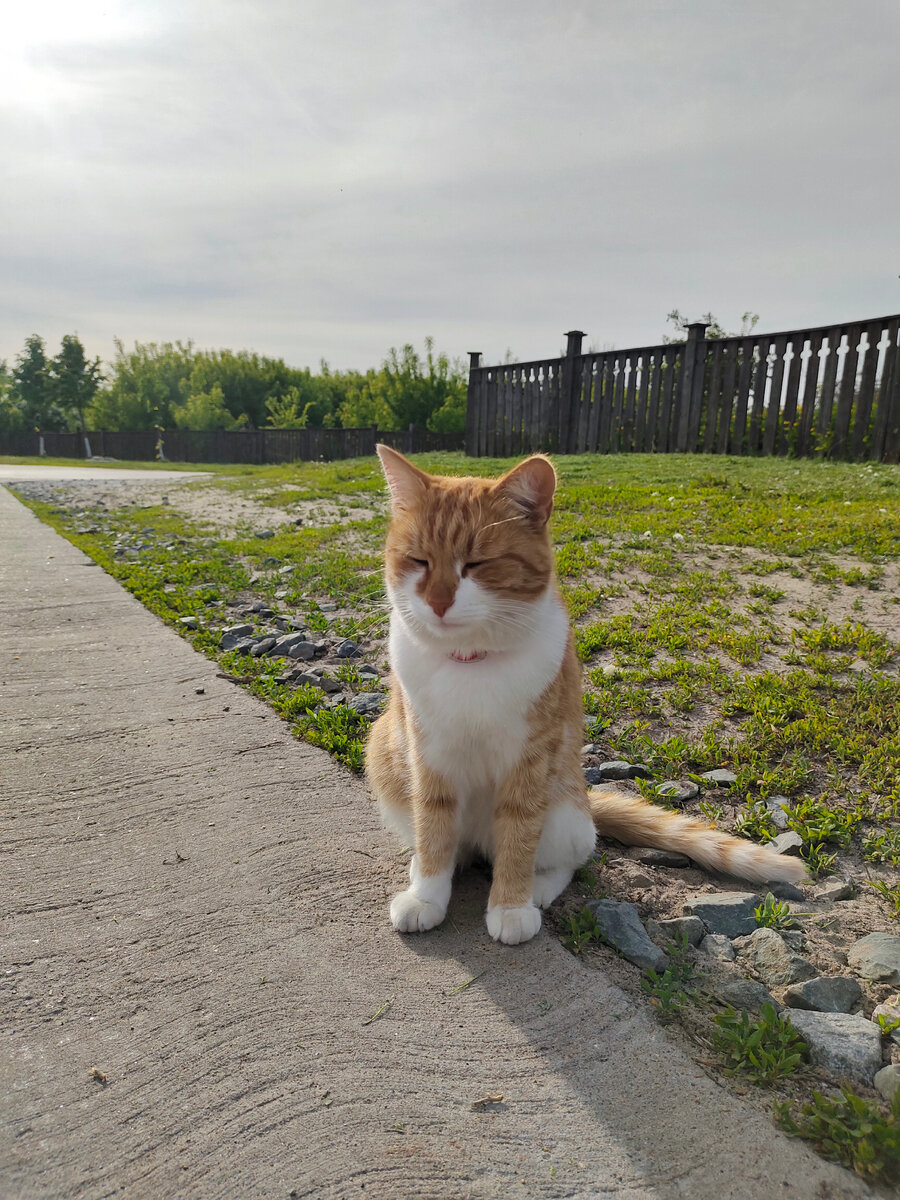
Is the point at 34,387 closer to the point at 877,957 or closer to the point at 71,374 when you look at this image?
Result: the point at 71,374

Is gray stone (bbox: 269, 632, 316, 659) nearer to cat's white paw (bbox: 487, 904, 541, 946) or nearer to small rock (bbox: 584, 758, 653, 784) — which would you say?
small rock (bbox: 584, 758, 653, 784)

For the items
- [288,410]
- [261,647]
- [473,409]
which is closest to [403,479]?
[261,647]

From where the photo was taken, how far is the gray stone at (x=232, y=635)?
456 centimetres

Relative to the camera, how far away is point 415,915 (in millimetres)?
2062

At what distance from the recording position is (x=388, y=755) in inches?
99.0

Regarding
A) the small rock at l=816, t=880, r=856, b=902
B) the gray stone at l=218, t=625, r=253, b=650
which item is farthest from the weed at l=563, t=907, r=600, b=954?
the gray stone at l=218, t=625, r=253, b=650

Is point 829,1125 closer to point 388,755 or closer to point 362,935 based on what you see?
point 362,935

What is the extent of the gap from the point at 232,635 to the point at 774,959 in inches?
145

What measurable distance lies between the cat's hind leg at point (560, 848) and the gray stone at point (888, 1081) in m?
0.91

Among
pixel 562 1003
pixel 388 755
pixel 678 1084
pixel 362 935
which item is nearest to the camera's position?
pixel 678 1084

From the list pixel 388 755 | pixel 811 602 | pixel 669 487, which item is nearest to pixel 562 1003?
pixel 388 755

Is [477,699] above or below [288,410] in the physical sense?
below

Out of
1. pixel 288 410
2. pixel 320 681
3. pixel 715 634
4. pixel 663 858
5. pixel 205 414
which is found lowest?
pixel 663 858

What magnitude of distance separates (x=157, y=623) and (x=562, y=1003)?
4057 mm
